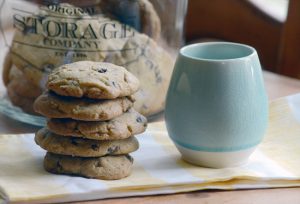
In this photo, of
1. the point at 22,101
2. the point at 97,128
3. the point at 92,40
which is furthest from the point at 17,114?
the point at 97,128

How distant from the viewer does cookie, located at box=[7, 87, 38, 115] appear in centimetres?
78

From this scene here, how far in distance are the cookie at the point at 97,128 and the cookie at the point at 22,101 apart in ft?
0.60

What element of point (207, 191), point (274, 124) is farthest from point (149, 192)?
point (274, 124)

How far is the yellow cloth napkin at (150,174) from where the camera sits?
0.59 metres

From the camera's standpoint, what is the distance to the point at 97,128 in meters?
0.59

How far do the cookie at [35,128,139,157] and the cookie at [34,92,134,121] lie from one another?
0.03 m

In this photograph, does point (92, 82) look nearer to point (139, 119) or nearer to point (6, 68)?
point (139, 119)

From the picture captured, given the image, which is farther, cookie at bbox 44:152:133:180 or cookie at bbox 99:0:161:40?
cookie at bbox 99:0:161:40

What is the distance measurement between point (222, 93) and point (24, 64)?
0.83ft

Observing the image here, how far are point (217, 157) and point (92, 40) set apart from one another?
0.21 metres

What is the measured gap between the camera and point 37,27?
761 millimetres

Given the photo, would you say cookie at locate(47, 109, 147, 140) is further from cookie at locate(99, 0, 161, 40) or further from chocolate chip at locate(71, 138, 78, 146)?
cookie at locate(99, 0, 161, 40)

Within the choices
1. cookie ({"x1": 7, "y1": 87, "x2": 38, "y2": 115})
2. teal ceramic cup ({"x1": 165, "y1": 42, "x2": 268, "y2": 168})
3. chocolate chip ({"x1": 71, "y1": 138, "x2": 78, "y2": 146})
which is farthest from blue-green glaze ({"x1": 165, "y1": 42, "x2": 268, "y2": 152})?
cookie ({"x1": 7, "y1": 87, "x2": 38, "y2": 115})

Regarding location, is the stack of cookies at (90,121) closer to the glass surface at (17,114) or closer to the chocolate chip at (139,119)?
the chocolate chip at (139,119)
